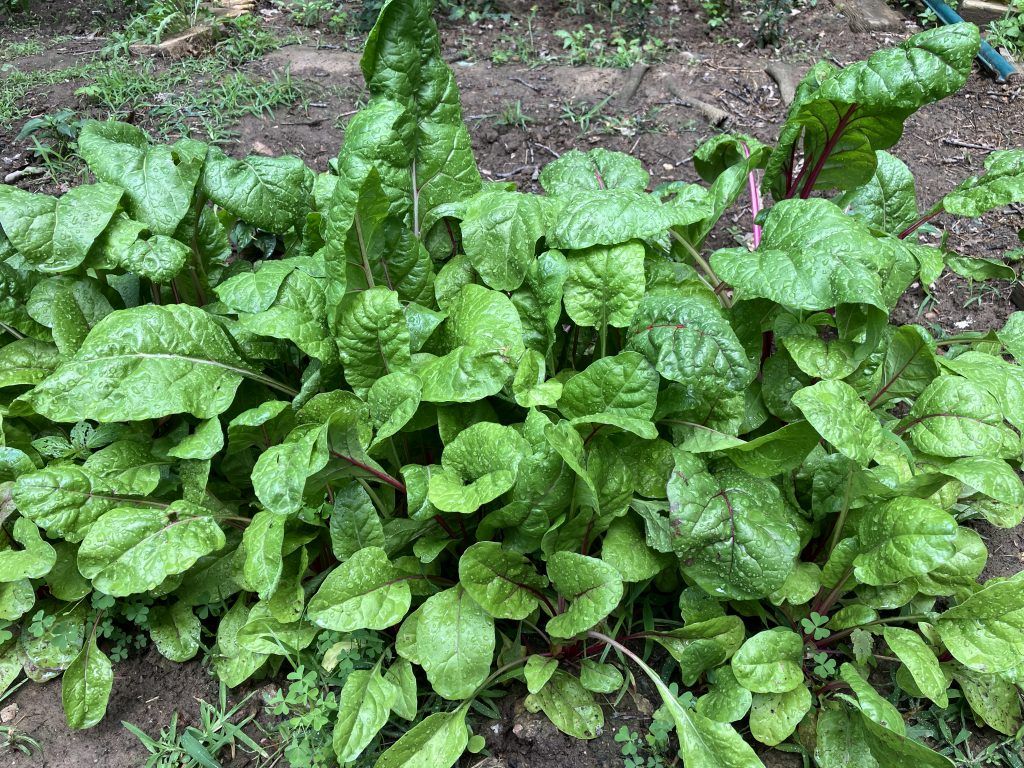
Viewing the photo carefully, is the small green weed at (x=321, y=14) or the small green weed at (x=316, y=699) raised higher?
the small green weed at (x=321, y=14)

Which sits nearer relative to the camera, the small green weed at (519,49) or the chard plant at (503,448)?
the chard plant at (503,448)

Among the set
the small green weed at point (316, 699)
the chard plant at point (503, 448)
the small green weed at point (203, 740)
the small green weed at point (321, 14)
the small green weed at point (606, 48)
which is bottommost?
the small green weed at point (203, 740)

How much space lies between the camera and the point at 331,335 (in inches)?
88.6

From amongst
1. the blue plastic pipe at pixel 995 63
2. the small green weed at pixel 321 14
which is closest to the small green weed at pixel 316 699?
the small green weed at pixel 321 14

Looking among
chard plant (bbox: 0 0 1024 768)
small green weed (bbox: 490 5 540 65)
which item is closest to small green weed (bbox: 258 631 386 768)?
chard plant (bbox: 0 0 1024 768)

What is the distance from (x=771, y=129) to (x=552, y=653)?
285 cm

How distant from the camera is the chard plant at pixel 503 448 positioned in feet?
6.34

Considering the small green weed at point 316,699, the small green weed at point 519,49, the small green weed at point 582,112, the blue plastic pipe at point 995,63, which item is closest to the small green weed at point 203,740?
the small green weed at point 316,699

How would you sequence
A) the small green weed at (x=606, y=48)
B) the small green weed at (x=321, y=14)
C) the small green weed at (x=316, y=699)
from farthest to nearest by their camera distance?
the small green weed at (x=321, y=14), the small green weed at (x=606, y=48), the small green weed at (x=316, y=699)

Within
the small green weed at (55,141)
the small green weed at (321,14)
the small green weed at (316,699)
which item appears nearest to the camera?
the small green weed at (316,699)

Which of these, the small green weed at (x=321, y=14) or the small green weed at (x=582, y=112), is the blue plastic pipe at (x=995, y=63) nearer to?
the small green weed at (x=582, y=112)

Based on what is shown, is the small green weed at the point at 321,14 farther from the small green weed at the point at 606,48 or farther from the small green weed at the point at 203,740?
the small green weed at the point at 203,740

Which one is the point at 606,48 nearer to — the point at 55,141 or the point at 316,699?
the point at 55,141

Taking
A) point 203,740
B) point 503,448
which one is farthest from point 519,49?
point 203,740
